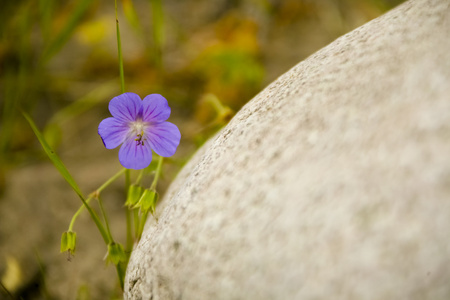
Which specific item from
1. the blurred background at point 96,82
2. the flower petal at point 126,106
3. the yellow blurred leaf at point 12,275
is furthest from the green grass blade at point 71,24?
the yellow blurred leaf at point 12,275

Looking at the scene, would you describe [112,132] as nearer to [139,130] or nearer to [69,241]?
[139,130]

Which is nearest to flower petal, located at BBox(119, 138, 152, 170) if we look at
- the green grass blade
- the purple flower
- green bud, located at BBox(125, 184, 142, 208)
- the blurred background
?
the purple flower

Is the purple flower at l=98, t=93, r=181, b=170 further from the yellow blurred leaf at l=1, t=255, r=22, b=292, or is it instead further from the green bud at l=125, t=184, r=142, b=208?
the yellow blurred leaf at l=1, t=255, r=22, b=292

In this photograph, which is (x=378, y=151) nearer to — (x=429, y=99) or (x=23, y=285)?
(x=429, y=99)

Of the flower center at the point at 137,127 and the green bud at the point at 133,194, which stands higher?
the flower center at the point at 137,127

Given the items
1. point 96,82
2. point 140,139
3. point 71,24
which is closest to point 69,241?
point 140,139

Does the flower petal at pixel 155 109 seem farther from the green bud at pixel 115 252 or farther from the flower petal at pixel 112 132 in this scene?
the green bud at pixel 115 252
